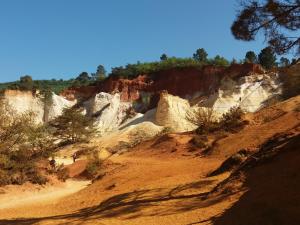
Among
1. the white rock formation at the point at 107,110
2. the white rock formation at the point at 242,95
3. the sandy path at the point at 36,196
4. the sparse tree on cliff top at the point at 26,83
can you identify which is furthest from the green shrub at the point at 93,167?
the sparse tree on cliff top at the point at 26,83

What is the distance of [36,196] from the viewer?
18078 millimetres

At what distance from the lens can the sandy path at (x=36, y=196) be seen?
16.3 metres

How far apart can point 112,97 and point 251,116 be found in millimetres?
39187

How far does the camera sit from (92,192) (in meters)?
16.3

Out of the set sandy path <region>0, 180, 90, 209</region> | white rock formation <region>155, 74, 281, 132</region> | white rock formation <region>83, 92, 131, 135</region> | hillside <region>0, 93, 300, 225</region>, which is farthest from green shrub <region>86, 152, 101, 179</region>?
white rock formation <region>83, 92, 131, 135</region>

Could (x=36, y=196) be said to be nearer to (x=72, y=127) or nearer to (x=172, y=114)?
(x=72, y=127)

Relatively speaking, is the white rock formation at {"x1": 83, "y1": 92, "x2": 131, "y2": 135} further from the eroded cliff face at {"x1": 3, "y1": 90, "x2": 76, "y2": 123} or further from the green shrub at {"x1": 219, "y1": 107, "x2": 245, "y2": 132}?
the green shrub at {"x1": 219, "y1": 107, "x2": 245, "y2": 132}

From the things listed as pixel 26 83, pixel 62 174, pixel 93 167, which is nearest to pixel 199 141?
pixel 93 167

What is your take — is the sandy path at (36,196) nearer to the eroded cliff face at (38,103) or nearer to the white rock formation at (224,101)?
the white rock formation at (224,101)

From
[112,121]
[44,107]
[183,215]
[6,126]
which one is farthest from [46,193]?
[44,107]

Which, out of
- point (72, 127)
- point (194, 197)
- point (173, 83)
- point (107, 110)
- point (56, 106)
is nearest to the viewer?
point (194, 197)

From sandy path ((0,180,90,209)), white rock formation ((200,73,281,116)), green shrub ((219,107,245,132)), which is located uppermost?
white rock formation ((200,73,281,116))

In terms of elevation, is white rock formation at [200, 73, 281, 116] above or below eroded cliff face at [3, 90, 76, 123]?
below

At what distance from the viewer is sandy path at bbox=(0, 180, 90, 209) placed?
16281 mm
